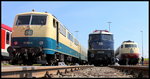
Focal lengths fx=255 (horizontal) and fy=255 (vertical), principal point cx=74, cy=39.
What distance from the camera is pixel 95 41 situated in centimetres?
2520

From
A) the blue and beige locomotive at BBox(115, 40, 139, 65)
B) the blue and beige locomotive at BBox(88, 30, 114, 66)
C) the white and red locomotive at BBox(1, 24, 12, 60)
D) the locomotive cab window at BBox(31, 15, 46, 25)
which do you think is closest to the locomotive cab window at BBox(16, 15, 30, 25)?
the locomotive cab window at BBox(31, 15, 46, 25)

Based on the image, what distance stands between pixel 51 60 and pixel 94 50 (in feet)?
35.7

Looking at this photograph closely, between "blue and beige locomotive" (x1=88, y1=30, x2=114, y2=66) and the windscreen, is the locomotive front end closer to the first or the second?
the windscreen

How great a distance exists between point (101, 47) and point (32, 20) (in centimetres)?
1216

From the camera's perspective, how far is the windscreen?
13.6 metres

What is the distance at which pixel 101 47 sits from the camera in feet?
80.9

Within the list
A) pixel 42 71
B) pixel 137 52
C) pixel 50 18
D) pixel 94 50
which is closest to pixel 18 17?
pixel 50 18

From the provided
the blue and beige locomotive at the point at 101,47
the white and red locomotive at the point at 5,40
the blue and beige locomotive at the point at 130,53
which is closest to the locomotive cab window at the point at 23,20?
the white and red locomotive at the point at 5,40

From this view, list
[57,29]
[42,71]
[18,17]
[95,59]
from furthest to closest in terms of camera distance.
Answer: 1. [95,59]
2. [57,29]
3. [18,17]
4. [42,71]

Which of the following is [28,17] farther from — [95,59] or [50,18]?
[95,59]

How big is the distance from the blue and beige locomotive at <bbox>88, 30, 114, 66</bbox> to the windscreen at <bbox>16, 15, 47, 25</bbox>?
37.8 feet

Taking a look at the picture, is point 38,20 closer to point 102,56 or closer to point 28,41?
point 28,41

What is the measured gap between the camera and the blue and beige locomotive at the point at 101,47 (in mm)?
24203

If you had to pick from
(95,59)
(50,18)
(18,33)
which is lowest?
(95,59)
